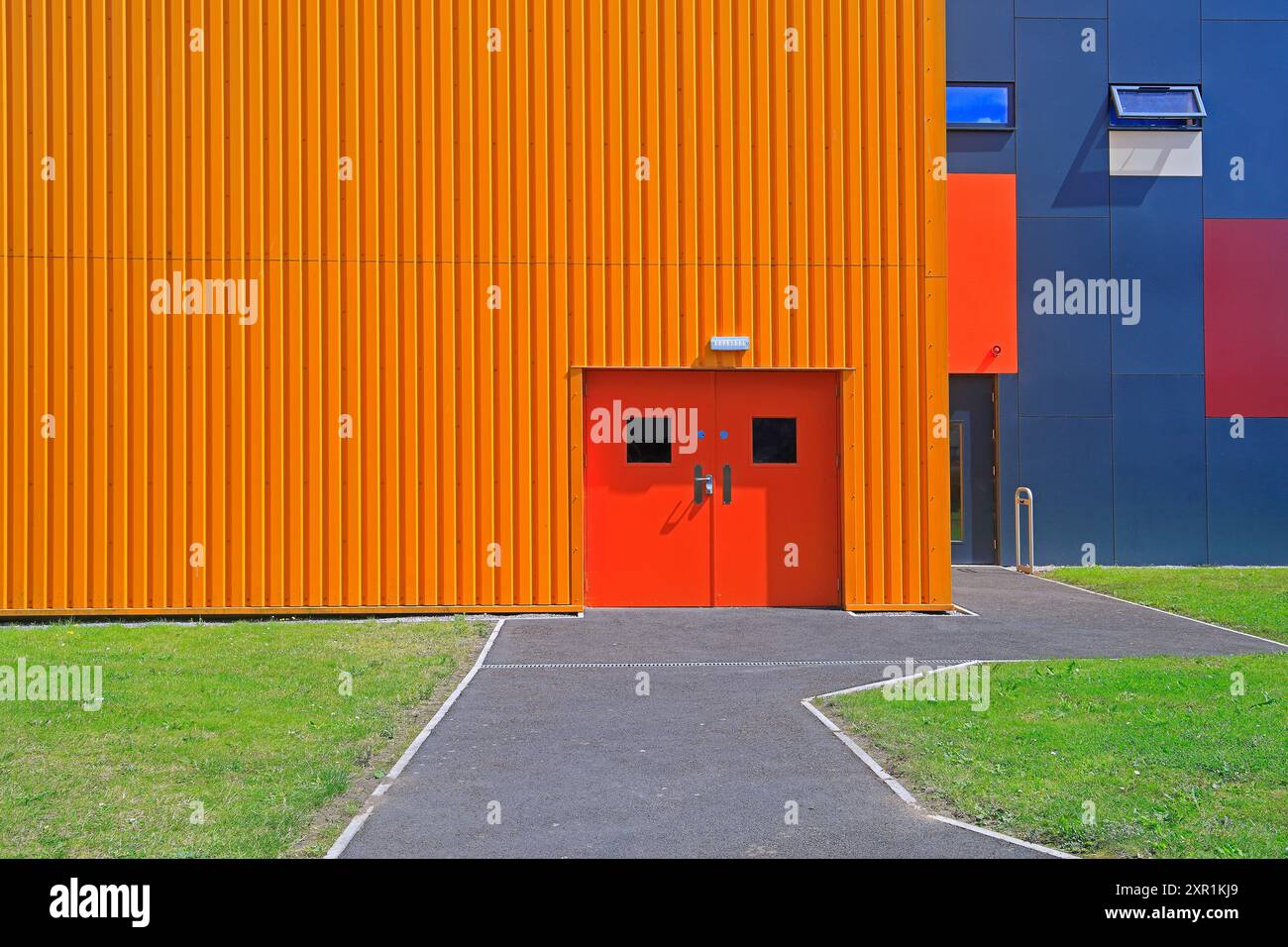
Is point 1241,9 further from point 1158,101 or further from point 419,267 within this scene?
point 419,267

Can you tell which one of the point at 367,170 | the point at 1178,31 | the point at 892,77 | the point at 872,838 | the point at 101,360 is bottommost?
the point at 872,838

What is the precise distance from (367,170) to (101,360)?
12.1ft

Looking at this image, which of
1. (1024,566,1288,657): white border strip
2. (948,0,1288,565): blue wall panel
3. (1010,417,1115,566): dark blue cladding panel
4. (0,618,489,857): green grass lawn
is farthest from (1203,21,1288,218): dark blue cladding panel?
(0,618,489,857): green grass lawn

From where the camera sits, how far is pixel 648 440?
1458 cm

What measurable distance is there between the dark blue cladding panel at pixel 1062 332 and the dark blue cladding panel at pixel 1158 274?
317 millimetres

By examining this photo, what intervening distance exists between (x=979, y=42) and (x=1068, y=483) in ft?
24.0

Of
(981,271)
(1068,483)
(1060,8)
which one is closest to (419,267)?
(981,271)

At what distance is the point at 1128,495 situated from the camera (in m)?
19.6

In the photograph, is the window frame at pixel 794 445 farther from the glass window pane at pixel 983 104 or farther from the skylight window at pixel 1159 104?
the skylight window at pixel 1159 104

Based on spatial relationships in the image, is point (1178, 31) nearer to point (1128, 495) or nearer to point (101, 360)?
point (1128, 495)

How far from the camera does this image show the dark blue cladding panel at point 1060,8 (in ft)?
64.6

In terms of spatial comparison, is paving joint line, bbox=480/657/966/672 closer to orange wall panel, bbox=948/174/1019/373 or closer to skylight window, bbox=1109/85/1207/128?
orange wall panel, bbox=948/174/1019/373

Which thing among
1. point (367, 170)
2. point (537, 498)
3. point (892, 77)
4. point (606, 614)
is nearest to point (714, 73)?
point (892, 77)

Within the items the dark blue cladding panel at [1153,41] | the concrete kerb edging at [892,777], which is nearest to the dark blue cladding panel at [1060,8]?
the dark blue cladding panel at [1153,41]
